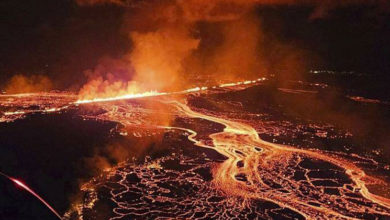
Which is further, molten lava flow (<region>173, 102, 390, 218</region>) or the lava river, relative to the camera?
molten lava flow (<region>173, 102, 390, 218</region>)

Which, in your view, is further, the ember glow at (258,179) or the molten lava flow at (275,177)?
the molten lava flow at (275,177)

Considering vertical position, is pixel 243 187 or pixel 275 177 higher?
pixel 275 177

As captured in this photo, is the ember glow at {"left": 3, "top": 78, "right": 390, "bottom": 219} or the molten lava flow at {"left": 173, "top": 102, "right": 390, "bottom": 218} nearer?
the ember glow at {"left": 3, "top": 78, "right": 390, "bottom": 219}

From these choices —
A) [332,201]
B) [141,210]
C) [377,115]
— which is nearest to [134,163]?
[141,210]

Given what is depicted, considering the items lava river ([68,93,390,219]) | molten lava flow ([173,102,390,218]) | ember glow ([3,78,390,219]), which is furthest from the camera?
molten lava flow ([173,102,390,218])

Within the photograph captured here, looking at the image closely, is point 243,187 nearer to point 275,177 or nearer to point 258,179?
point 258,179

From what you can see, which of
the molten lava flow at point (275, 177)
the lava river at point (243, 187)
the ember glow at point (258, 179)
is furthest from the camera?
the molten lava flow at point (275, 177)

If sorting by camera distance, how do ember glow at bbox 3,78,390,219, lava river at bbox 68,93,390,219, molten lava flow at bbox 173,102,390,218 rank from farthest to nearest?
molten lava flow at bbox 173,102,390,218 → ember glow at bbox 3,78,390,219 → lava river at bbox 68,93,390,219

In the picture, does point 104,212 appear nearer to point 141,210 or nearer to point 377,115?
point 141,210

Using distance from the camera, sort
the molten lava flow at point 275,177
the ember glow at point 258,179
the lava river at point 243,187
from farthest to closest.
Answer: the molten lava flow at point 275,177, the ember glow at point 258,179, the lava river at point 243,187

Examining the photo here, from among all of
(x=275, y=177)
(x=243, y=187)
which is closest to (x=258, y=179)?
(x=275, y=177)

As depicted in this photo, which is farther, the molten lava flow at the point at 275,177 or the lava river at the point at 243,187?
the molten lava flow at the point at 275,177
